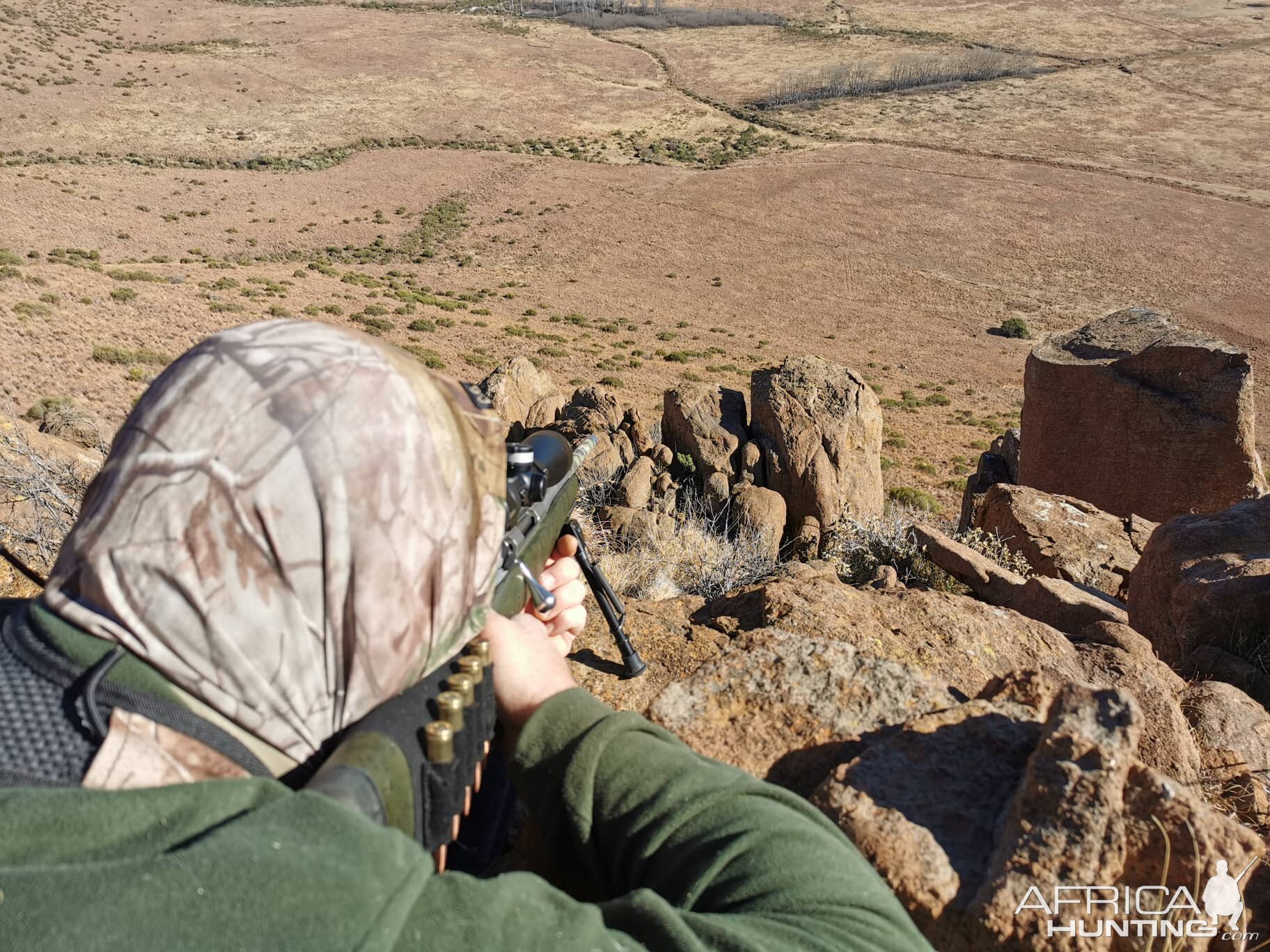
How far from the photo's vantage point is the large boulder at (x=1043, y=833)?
4.94 feet

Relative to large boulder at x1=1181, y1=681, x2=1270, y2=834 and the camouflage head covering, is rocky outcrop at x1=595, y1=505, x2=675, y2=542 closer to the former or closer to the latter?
large boulder at x1=1181, y1=681, x2=1270, y2=834

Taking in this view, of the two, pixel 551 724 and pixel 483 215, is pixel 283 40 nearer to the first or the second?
pixel 483 215

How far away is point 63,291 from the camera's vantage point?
16.1 meters

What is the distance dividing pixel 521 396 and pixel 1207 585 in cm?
768

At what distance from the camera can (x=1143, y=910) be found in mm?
1520

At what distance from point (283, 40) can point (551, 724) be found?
201 ft

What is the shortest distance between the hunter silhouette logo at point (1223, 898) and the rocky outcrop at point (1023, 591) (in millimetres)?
2201

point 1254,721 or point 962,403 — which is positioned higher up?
point 1254,721

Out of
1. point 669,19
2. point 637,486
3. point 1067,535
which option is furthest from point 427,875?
point 669,19

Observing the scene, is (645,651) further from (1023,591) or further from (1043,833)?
(1023,591)

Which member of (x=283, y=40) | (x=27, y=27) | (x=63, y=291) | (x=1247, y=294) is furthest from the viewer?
(x=283, y=40)

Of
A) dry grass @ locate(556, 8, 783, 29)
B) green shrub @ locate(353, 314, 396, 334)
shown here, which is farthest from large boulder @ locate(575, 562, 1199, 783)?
dry grass @ locate(556, 8, 783, 29)

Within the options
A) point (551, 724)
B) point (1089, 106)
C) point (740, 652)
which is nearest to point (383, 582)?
point (551, 724)

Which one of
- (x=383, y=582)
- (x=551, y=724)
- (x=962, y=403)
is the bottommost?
(x=962, y=403)
